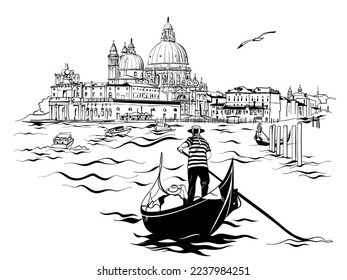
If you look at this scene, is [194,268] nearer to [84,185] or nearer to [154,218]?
[154,218]

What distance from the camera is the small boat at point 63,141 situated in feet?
36.2

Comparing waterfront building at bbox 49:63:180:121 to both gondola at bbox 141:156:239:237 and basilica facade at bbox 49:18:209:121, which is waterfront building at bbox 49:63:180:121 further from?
gondola at bbox 141:156:239:237

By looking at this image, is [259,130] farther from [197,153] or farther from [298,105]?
[197,153]

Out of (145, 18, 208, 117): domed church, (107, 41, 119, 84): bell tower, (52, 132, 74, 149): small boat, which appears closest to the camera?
(52, 132, 74, 149): small boat

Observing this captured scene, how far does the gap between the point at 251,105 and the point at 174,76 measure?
18.8 ft

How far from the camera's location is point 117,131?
1123 centimetres

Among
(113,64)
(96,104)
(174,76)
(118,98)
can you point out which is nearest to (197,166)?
(96,104)

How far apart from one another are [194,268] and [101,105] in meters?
3.82

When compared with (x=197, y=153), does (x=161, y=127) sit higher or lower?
higher

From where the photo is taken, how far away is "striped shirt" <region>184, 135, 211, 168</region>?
9.70 metres

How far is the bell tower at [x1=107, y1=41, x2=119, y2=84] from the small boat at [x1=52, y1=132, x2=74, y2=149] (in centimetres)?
221

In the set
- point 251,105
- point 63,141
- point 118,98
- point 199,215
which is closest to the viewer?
point 199,215

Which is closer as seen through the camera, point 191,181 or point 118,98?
point 191,181

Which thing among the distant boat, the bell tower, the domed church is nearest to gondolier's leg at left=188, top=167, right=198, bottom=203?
the distant boat
